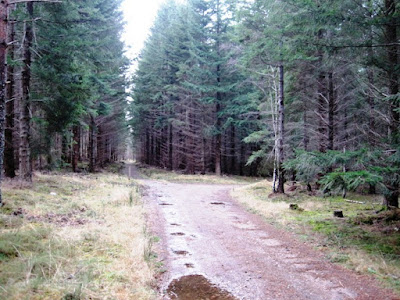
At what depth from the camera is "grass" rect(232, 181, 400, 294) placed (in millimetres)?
5293

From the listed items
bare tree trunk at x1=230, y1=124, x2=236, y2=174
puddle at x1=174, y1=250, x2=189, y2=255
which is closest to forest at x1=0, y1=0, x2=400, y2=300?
puddle at x1=174, y1=250, x2=189, y2=255

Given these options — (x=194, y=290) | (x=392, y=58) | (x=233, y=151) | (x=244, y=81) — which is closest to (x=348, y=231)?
(x=392, y=58)

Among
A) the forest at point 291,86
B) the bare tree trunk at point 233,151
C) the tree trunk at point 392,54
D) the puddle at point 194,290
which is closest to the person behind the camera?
the puddle at point 194,290

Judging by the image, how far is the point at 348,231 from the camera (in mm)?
7457

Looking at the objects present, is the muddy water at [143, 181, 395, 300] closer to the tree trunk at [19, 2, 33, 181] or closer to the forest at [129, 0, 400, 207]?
the forest at [129, 0, 400, 207]

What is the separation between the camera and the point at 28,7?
460 inches

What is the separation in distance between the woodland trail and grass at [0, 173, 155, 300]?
588 mm

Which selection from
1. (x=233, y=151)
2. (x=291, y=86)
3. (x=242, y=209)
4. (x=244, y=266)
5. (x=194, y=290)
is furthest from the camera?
(x=233, y=151)

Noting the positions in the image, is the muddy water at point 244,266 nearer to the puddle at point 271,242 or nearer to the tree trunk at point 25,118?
the puddle at point 271,242

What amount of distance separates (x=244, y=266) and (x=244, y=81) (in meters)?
15.0

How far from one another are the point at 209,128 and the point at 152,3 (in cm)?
2130

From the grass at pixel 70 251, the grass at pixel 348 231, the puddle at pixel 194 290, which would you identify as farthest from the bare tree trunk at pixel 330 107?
the puddle at pixel 194 290

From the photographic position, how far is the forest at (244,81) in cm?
668

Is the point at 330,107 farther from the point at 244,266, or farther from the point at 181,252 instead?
the point at 181,252
